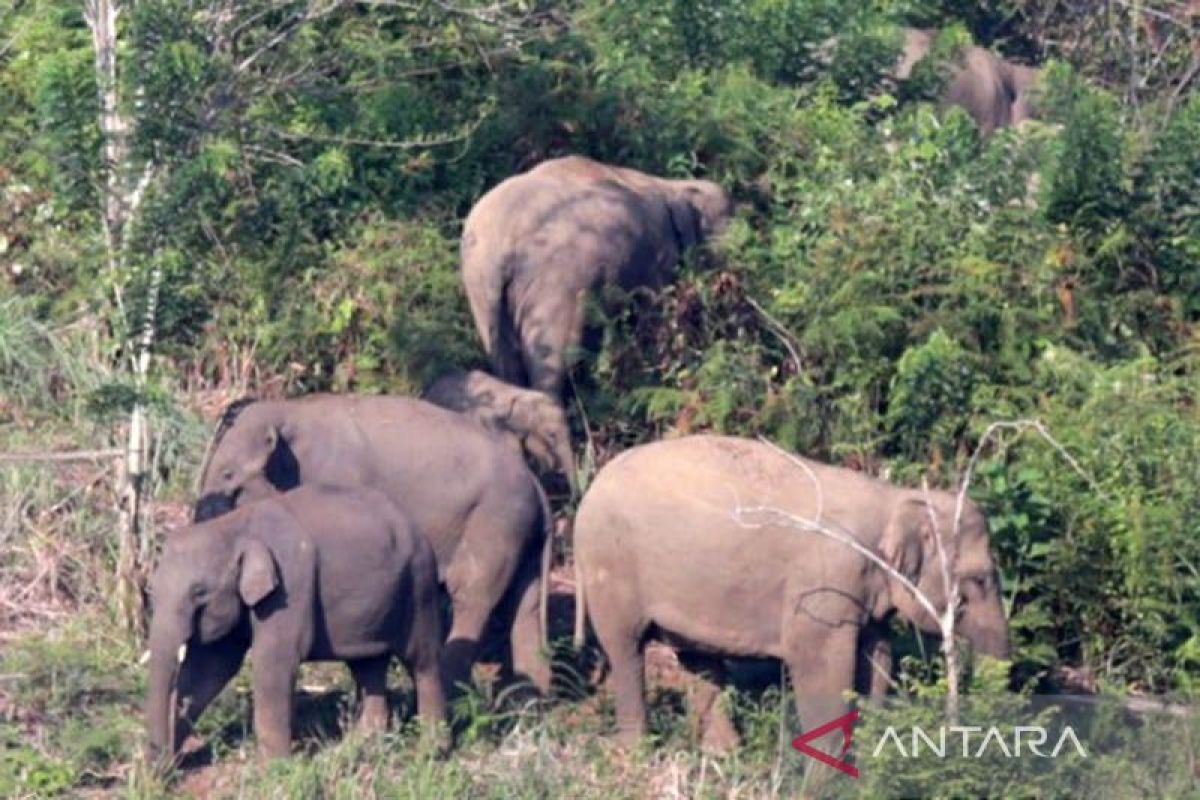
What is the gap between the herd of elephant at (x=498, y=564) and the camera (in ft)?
31.8

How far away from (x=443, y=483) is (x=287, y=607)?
1.25 meters

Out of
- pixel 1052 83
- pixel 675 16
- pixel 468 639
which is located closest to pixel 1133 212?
pixel 1052 83

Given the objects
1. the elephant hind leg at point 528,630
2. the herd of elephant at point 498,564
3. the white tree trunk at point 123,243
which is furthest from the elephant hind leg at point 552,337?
the white tree trunk at point 123,243

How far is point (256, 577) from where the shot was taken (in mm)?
9594

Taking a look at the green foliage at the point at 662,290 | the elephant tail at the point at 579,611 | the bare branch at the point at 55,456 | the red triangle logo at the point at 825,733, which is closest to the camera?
the red triangle logo at the point at 825,733

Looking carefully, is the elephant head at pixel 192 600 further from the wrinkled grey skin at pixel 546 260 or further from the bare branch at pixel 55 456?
the wrinkled grey skin at pixel 546 260

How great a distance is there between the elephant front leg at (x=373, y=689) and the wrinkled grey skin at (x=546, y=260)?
8.88ft

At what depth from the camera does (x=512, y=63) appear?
14.1 meters

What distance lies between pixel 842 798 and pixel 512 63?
215 inches

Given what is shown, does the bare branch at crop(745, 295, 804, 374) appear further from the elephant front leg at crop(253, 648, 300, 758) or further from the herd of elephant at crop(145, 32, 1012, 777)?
the elephant front leg at crop(253, 648, 300, 758)

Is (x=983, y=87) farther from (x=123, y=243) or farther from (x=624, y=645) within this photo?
(x=624, y=645)

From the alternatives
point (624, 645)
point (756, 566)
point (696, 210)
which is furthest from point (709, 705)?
point (696, 210)

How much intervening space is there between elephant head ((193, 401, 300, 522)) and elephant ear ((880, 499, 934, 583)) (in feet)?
7.23

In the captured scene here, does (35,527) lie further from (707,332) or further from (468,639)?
(707,332)
